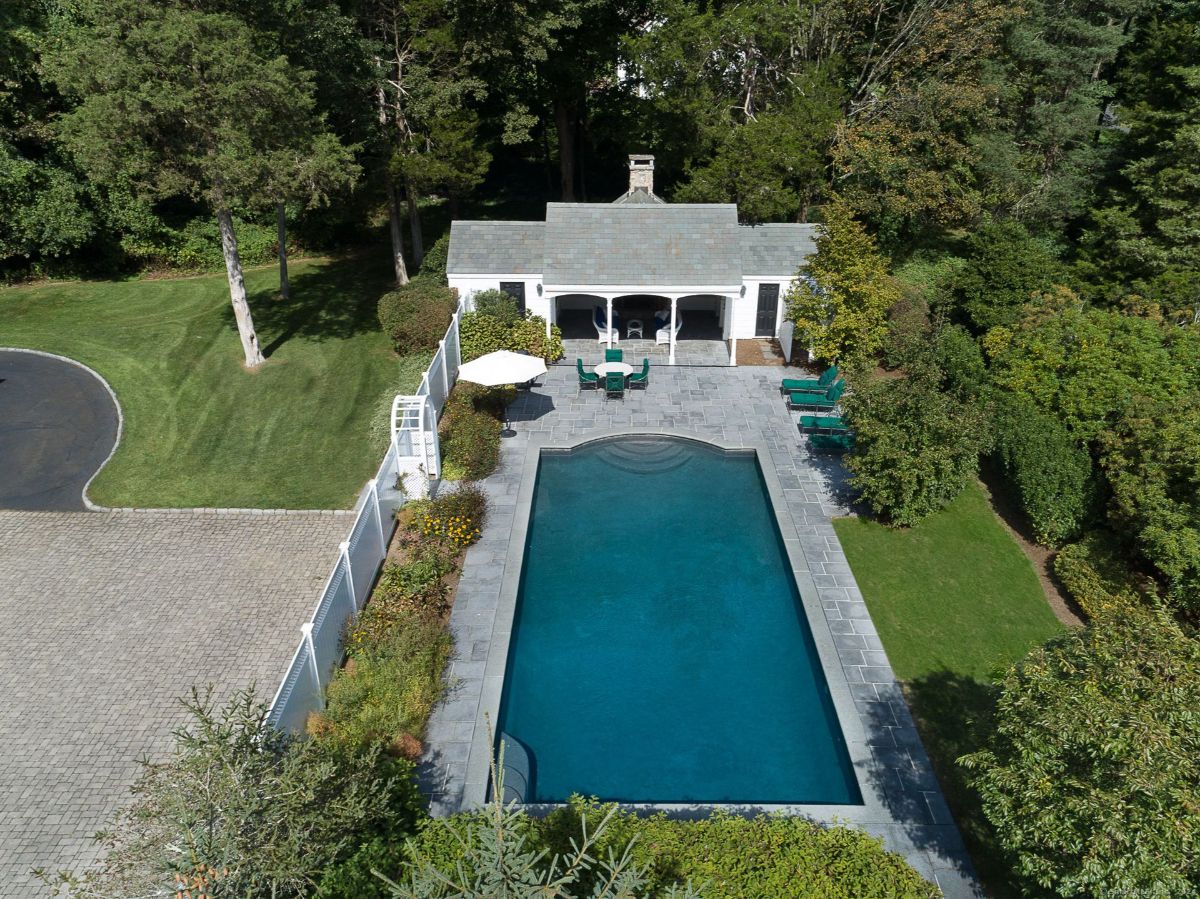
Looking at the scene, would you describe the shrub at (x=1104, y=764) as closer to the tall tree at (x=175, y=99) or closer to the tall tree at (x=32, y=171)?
the tall tree at (x=175, y=99)

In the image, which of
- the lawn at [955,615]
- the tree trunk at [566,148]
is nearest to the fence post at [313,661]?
the lawn at [955,615]

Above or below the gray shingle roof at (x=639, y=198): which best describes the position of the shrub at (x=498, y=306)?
below

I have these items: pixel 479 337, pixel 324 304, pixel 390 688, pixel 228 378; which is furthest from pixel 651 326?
pixel 390 688

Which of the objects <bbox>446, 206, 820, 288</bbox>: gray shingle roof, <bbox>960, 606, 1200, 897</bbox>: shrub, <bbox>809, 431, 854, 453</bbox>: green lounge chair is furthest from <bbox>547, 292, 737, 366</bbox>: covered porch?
<bbox>960, 606, 1200, 897</bbox>: shrub

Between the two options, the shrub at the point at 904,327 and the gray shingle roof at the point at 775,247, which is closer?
the shrub at the point at 904,327

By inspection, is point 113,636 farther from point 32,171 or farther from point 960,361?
point 32,171

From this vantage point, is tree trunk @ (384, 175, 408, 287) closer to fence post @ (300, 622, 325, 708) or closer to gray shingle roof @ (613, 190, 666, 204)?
gray shingle roof @ (613, 190, 666, 204)

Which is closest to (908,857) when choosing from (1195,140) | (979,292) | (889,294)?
(889,294)

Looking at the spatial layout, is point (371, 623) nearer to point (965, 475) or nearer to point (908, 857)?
point (908, 857)
